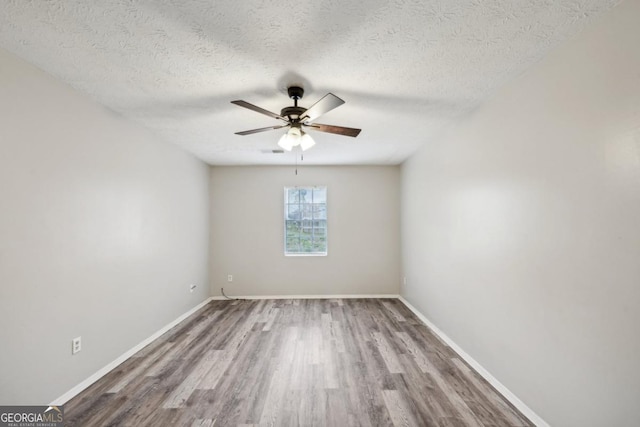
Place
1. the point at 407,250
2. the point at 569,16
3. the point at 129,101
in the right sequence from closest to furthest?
1. the point at 569,16
2. the point at 129,101
3. the point at 407,250

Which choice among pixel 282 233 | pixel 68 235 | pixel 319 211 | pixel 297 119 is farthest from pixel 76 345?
pixel 319 211

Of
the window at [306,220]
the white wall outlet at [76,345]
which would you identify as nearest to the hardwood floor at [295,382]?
the white wall outlet at [76,345]

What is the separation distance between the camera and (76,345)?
221 cm

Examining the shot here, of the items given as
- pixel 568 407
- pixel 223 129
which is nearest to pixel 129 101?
pixel 223 129

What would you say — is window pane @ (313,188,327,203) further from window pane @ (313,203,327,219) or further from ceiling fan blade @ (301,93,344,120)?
ceiling fan blade @ (301,93,344,120)

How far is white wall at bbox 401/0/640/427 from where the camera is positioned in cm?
Answer: 136

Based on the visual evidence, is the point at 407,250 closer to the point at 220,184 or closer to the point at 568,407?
the point at 568,407

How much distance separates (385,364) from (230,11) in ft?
9.82

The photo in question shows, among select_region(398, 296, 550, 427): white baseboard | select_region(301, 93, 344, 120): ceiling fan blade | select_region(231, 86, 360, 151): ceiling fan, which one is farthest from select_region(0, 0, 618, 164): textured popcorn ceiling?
select_region(398, 296, 550, 427): white baseboard

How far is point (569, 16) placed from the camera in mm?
1463

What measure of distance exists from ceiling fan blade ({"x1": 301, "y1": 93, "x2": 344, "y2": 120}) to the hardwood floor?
2.21m

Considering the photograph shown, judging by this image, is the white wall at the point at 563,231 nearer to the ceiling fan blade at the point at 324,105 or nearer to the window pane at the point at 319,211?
the ceiling fan blade at the point at 324,105

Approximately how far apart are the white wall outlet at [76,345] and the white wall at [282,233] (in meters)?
2.85

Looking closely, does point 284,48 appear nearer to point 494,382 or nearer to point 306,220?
point 494,382
